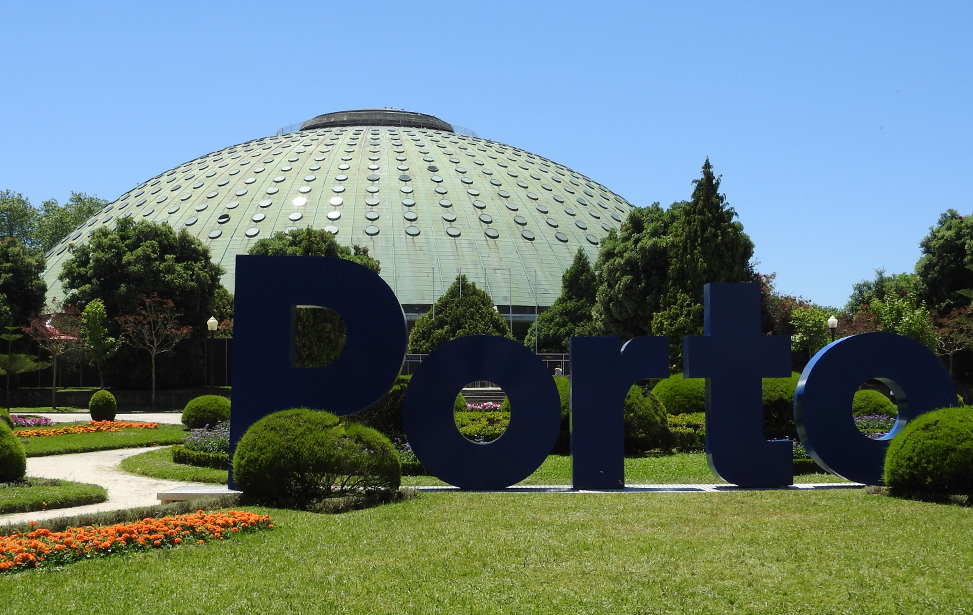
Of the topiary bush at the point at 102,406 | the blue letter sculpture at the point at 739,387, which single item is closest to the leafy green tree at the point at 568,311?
the topiary bush at the point at 102,406

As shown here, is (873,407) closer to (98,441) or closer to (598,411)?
(598,411)

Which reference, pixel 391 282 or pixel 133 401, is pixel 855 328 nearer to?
pixel 391 282

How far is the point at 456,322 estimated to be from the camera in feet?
157

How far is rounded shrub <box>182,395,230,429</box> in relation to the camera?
28.1 meters

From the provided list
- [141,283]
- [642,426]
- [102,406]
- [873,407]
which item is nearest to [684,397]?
[642,426]

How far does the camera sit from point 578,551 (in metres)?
9.12

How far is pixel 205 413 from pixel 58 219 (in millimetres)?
72831

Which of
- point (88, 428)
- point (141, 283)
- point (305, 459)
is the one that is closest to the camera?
point (305, 459)

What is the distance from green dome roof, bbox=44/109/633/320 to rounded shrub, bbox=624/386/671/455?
1698 inches

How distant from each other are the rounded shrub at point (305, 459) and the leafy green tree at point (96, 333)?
3180 centimetres

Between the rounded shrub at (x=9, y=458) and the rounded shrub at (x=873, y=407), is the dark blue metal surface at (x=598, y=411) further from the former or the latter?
the rounded shrub at (x=873, y=407)

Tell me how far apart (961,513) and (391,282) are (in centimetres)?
5452

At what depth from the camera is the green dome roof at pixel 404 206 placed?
219ft

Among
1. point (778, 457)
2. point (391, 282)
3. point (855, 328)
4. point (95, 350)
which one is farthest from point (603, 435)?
point (391, 282)
